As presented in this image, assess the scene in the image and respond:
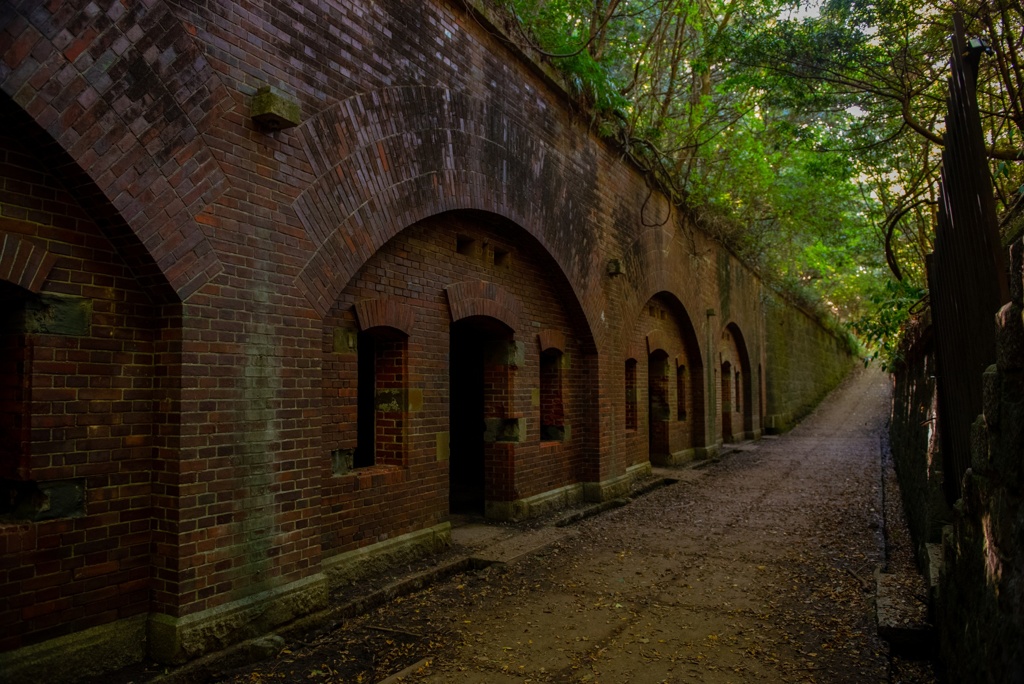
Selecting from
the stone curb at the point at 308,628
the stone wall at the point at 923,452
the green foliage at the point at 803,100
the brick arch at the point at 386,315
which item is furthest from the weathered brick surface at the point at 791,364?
the brick arch at the point at 386,315

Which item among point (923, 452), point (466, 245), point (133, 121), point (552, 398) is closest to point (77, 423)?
point (133, 121)

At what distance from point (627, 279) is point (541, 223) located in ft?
9.98

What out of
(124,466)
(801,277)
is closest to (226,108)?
(124,466)

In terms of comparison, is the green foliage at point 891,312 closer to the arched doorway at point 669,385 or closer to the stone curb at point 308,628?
the arched doorway at point 669,385

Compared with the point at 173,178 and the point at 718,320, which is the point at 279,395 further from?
the point at 718,320

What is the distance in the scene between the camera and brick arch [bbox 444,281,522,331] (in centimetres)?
698

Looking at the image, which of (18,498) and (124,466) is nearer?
(18,498)

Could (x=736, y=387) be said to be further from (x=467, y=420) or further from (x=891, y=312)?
(x=467, y=420)

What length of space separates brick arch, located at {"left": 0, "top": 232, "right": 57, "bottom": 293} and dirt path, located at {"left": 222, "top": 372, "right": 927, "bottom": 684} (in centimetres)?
250

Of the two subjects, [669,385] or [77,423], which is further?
[669,385]

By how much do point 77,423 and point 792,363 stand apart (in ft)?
80.8

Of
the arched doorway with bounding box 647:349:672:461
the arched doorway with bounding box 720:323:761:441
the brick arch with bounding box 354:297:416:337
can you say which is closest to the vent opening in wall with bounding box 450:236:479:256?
the brick arch with bounding box 354:297:416:337

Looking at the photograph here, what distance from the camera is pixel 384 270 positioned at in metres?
6.10

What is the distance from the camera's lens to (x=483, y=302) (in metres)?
7.43
